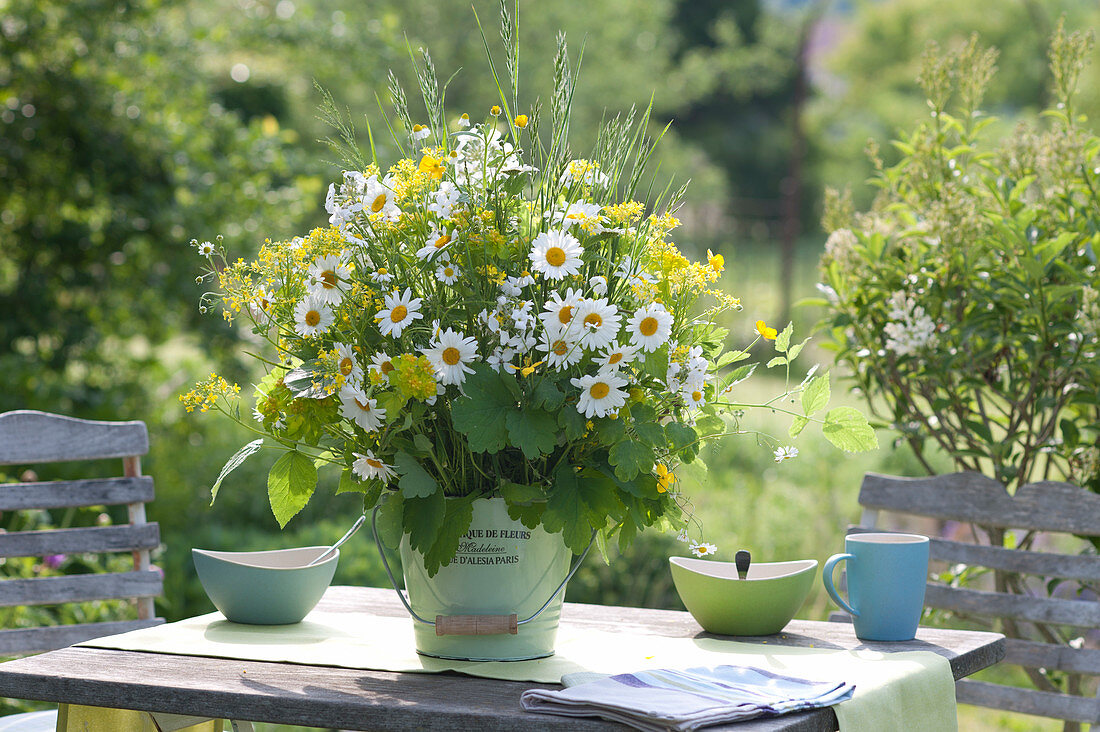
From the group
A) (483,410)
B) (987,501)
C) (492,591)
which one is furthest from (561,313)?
(987,501)

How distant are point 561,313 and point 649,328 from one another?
11 centimetres

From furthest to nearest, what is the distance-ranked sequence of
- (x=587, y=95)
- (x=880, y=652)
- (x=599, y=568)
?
(x=587, y=95) → (x=599, y=568) → (x=880, y=652)

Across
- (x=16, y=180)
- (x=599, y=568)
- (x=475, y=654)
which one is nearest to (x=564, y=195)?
(x=475, y=654)

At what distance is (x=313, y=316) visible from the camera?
1296mm

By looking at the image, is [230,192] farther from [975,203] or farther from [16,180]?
[975,203]

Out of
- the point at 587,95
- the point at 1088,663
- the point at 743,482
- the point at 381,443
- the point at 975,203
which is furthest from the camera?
the point at 587,95

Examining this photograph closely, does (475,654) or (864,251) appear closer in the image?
(475,654)

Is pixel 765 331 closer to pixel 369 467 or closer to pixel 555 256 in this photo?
pixel 555 256

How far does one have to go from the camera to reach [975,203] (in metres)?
2.39

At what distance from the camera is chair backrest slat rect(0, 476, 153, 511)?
208cm

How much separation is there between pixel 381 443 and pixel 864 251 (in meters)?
1.50

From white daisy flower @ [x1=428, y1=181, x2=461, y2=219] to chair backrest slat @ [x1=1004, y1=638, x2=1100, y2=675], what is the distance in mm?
1403

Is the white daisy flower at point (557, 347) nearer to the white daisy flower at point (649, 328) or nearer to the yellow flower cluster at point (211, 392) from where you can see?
the white daisy flower at point (649, 328)

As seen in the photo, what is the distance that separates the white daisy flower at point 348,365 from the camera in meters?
1.25
